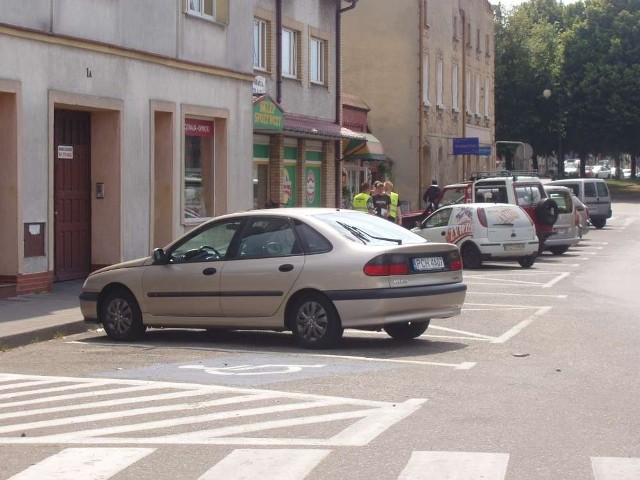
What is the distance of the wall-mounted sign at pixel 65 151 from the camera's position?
2017 centimetres

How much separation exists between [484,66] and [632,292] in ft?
135

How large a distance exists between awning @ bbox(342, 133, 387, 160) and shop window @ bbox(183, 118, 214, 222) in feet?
38.5

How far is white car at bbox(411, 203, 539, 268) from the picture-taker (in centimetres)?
2628

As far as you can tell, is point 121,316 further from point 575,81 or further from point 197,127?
point 575,81

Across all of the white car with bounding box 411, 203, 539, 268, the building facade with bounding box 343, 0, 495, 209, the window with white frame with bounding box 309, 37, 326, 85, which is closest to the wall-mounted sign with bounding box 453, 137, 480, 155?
the building facade with bounding box 343, 0, 495, 209

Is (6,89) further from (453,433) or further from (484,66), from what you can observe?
(484,66)

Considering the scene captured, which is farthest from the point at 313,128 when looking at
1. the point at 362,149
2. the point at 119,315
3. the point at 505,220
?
the point at 119,315

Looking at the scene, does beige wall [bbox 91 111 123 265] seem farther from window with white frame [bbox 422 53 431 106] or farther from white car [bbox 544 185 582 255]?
window with white frame [bbox 422 53 431 106]

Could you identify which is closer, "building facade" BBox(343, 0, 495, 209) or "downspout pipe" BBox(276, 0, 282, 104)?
"downspout pipe" BBox(276, 0, 282, 104)

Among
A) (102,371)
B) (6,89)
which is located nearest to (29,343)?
(102,371)

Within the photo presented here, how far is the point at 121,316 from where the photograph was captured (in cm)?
1415

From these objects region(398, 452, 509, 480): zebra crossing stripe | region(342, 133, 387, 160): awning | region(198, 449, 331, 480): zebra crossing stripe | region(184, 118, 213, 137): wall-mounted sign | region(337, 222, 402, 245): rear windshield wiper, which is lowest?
region(198, 449, 331, 480): zebra crossing stripe

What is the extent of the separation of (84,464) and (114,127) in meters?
13.9

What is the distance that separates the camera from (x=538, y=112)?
80.1 meters
